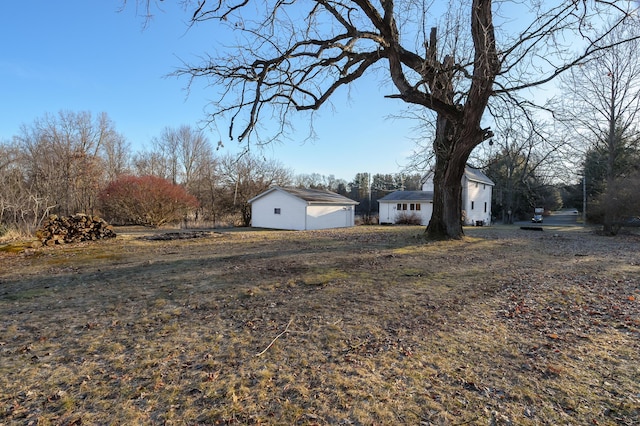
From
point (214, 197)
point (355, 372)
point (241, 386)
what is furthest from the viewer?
point (214, 197)

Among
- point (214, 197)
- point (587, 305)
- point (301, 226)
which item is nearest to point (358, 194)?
point (214, 197)

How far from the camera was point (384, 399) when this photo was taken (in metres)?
2.49

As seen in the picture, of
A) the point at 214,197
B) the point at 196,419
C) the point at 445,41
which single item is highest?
the point at 445,41

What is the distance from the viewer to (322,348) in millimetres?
3396

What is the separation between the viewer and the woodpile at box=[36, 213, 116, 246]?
1248cm

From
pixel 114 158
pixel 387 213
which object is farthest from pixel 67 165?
pixel 387 213

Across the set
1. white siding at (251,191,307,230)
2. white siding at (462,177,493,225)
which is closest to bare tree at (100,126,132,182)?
white siding at (251,191,307,230)

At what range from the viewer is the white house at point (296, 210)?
23.9 m

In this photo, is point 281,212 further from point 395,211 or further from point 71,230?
point 71,230

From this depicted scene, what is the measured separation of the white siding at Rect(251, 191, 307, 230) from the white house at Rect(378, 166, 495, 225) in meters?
10.6

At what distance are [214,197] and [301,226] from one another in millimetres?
12377

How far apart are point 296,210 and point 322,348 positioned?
20801 millimetres

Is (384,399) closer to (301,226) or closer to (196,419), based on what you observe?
(196,419)

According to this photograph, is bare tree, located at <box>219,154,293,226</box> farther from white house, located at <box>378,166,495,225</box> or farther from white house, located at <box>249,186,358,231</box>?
white house, located at <box>378,166,495,225</box>
